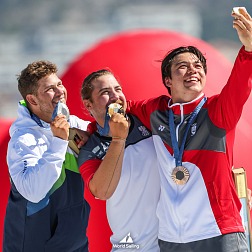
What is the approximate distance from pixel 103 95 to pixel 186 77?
48 cm

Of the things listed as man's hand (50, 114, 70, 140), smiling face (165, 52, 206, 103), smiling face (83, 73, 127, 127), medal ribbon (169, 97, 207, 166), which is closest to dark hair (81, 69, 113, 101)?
smiling face (83, 73, 127, 127)

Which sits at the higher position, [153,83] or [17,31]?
[17,31]

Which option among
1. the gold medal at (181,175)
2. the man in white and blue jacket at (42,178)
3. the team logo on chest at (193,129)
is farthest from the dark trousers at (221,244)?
the man in white and blue jacket at (42,178)

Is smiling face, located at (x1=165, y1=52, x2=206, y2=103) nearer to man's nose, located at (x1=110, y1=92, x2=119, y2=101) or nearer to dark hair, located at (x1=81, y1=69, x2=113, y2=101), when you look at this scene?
man's nose, located at (x1=110, y1=92, x2=119, y2=101)

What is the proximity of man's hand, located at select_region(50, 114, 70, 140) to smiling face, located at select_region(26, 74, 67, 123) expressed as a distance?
1.08 feet

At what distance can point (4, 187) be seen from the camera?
568 cm

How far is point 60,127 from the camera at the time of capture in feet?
13.7

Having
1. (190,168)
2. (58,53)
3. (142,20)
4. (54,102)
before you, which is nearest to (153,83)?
(54,102)

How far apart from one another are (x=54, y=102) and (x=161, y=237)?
3.27 feet

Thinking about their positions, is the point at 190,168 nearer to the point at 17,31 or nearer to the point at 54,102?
the point at 54,102

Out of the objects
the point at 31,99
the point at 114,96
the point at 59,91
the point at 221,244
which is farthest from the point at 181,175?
the point at 31,99

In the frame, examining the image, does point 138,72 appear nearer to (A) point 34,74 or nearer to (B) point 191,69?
(A) point 34,74

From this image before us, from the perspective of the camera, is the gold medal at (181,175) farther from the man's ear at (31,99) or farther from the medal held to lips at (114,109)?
the man's ear at (31,99)

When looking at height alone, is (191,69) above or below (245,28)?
below
